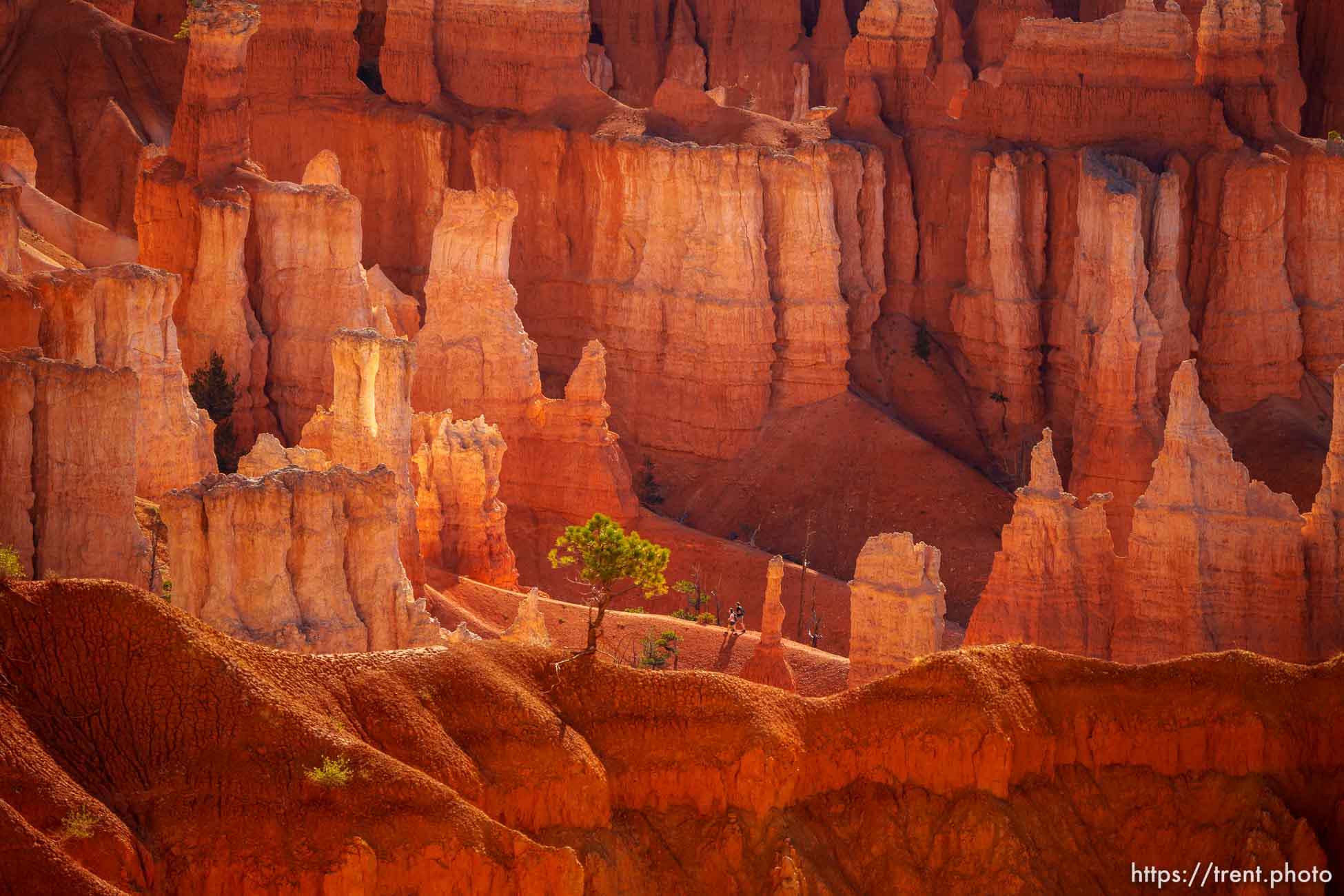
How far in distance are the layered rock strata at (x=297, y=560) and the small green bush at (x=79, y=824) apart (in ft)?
38.0

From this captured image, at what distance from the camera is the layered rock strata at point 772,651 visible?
159ft

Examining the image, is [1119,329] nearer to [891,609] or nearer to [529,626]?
[891,609]

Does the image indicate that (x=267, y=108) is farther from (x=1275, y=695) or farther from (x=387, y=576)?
(x=1275, y=695)

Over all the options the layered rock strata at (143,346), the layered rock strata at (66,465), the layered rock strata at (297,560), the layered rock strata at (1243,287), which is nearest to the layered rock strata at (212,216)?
the layered rock strata at (143,346)

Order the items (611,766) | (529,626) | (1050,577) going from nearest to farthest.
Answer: (611,766) < (529,626) < (1050,577)

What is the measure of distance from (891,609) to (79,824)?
956 inches

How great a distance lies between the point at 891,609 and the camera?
48125 millimetres

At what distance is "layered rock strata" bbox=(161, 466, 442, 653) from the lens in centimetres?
3759

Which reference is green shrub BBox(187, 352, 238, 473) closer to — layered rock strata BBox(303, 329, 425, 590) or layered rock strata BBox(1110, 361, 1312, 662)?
layered rock strata BBox(303, 329, 425, 590)

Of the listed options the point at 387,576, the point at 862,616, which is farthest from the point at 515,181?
the point at 387,576

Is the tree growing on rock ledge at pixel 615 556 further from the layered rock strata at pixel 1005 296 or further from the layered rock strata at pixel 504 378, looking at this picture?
the layered rock strata at pixel 1005 296

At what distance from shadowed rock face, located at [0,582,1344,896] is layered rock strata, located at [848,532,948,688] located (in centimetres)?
1655

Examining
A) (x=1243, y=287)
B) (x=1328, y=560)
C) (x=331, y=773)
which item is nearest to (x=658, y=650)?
(x=1328, y=560)

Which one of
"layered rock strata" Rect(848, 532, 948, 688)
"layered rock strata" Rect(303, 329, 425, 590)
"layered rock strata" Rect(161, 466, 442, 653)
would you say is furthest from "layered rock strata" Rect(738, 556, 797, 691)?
"layered rock strata" Rect(161, 466, 442, 653)
